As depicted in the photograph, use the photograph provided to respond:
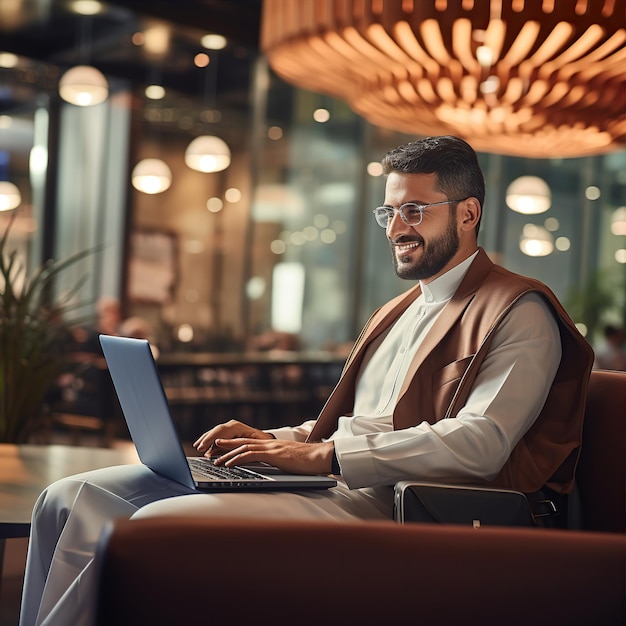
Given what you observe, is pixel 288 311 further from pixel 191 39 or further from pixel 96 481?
pixel 96 481

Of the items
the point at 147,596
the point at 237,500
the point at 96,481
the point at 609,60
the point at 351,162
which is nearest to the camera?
the point at 147,596

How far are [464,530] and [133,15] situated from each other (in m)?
8.15

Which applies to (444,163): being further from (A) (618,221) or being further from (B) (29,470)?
(A) (618,221)

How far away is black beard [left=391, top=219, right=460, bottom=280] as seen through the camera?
221cm

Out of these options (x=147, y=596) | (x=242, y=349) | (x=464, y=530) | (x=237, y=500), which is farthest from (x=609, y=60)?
(x=242, y=349)

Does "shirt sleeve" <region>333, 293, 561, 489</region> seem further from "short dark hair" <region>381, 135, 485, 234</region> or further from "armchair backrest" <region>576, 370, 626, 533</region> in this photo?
"short dark hair" <region>381, 135, 485, 234</region>

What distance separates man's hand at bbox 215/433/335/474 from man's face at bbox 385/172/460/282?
53 cm

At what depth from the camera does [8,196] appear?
9.32m

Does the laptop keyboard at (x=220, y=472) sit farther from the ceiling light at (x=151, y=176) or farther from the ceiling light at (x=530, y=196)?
the ceiling light at (x=530, y=196)

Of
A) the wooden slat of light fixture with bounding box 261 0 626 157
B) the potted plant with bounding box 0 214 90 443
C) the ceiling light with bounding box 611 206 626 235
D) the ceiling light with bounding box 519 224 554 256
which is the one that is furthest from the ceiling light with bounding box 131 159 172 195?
the ceiling light with bounding box 611 206 626 235

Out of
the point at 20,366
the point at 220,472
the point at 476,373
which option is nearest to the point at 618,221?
the point at 20,366

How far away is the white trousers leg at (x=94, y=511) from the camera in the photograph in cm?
174

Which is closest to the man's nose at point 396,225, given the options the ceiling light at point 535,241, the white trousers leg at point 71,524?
the white trousers leg at point 71,524

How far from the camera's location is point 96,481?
2.06 metres
